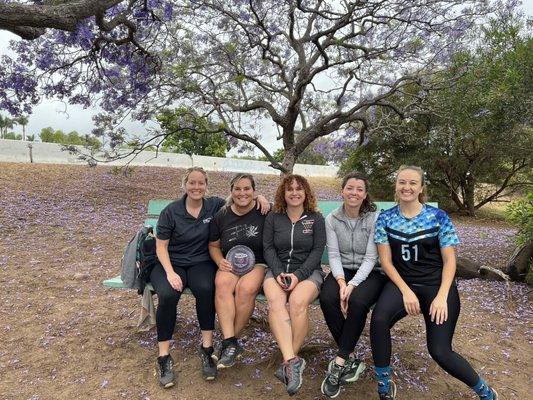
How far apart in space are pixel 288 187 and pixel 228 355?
4.09 feet

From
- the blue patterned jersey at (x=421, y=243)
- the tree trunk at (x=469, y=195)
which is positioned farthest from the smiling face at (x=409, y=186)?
the tree trunk at (x=469, y=195)

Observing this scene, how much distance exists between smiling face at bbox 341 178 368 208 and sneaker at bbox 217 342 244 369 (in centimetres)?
128

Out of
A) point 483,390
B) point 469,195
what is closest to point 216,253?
point 483,390

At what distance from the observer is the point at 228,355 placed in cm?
299

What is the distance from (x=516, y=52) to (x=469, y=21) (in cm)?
389

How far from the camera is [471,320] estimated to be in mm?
4090

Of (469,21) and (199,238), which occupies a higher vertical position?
(469,21)

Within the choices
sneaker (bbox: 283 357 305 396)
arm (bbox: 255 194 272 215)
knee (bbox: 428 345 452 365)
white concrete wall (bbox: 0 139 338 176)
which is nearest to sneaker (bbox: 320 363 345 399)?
sneaker (bbox: 283 357 305 396)

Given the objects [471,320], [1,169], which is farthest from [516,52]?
[1,169]

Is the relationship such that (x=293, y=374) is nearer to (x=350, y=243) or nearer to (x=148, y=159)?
(x=350, y=243)

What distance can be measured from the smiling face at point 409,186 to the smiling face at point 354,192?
0.88 ft

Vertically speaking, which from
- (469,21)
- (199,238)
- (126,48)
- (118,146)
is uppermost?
(469,21)

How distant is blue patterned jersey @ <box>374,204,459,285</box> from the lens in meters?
2.83

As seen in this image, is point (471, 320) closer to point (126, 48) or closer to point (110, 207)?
point (126, 48)
